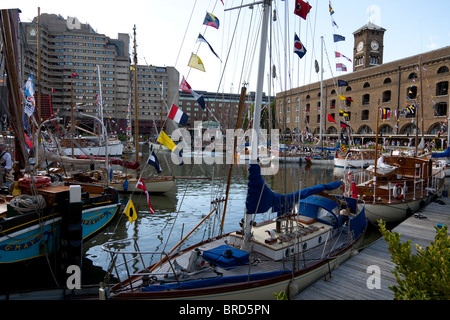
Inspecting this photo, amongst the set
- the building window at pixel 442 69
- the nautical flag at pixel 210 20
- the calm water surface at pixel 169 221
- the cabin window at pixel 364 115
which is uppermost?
the building window at pixel 442 69

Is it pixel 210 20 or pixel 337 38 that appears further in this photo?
pixel 337 38

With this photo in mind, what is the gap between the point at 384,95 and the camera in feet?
193

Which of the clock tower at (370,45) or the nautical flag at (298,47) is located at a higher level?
the clock tower at (370,45)

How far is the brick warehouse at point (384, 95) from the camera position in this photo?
48.0 meters

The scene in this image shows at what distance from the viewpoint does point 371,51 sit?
72250 millimetres

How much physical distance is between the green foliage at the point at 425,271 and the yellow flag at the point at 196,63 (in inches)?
325

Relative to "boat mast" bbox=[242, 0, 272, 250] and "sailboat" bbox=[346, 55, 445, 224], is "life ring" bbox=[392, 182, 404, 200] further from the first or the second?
"boat mast" bbox=[242, 0, 272, 250]

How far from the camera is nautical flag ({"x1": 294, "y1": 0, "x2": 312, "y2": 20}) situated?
9630 millimetres

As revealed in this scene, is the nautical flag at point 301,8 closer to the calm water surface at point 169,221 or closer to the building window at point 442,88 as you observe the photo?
the calm water surface at point 169,221

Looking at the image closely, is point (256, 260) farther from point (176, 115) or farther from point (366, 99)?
point (366, 99)

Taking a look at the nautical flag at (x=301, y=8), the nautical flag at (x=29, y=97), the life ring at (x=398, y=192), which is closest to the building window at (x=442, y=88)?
the life ring at (x=398, y=192)

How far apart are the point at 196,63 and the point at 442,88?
5557 cm

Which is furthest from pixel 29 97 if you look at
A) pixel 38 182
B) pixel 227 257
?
pixel 227 257

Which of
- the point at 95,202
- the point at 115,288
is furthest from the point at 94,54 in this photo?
the point at 115,288
